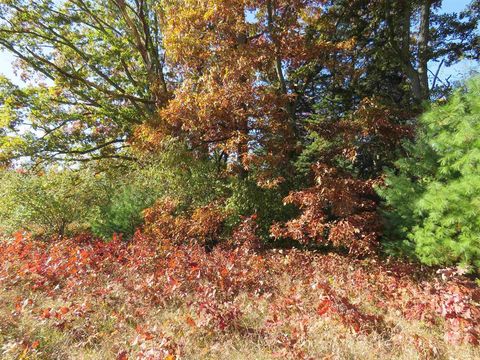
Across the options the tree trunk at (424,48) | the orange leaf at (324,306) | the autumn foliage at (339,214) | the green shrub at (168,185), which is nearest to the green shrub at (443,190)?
the autumn foliage at (339,214)

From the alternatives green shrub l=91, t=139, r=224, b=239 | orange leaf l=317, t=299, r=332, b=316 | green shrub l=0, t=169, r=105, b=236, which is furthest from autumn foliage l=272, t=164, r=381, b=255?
green shrub l=0, t=169, r=105, b=236

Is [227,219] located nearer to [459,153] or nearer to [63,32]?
[459,153]

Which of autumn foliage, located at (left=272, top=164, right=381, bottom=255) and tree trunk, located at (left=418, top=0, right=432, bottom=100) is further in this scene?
tree trunk, located at (left=418, top=0, right=432, bottom=100)

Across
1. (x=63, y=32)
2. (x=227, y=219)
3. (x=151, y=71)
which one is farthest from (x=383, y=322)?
(x=63, y=32)

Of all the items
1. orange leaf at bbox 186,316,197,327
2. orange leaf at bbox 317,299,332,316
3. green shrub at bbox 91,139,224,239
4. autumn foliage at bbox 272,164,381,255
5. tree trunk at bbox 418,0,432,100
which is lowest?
orange leaf at bbox 317,299,332,316

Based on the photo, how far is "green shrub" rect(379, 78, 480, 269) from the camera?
4.91 m

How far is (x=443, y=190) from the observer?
520 cm

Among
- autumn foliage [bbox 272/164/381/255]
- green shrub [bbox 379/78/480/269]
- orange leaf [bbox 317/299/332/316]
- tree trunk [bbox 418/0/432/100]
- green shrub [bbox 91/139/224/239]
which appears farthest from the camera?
tree trunk [bbox 418/0/432/100]

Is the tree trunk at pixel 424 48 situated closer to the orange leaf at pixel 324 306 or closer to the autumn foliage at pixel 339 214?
the autumn foliage at pixel 339 214

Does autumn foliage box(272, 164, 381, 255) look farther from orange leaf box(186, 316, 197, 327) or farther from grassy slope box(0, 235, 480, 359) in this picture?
orange leaf box(186, 316, 197, 327)

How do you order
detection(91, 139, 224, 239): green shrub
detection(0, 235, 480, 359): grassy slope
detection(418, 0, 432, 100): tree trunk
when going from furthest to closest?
detection(418, 0, 432, 100): tree trunk
detection(91, 139, 224, 239): green shrub
detection(0, 235, 480, 359): grassy slope

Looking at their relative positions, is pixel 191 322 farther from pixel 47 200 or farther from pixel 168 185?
pixel 47 200

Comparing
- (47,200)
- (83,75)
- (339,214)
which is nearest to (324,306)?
(339,214)

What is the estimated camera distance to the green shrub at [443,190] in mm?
4914
